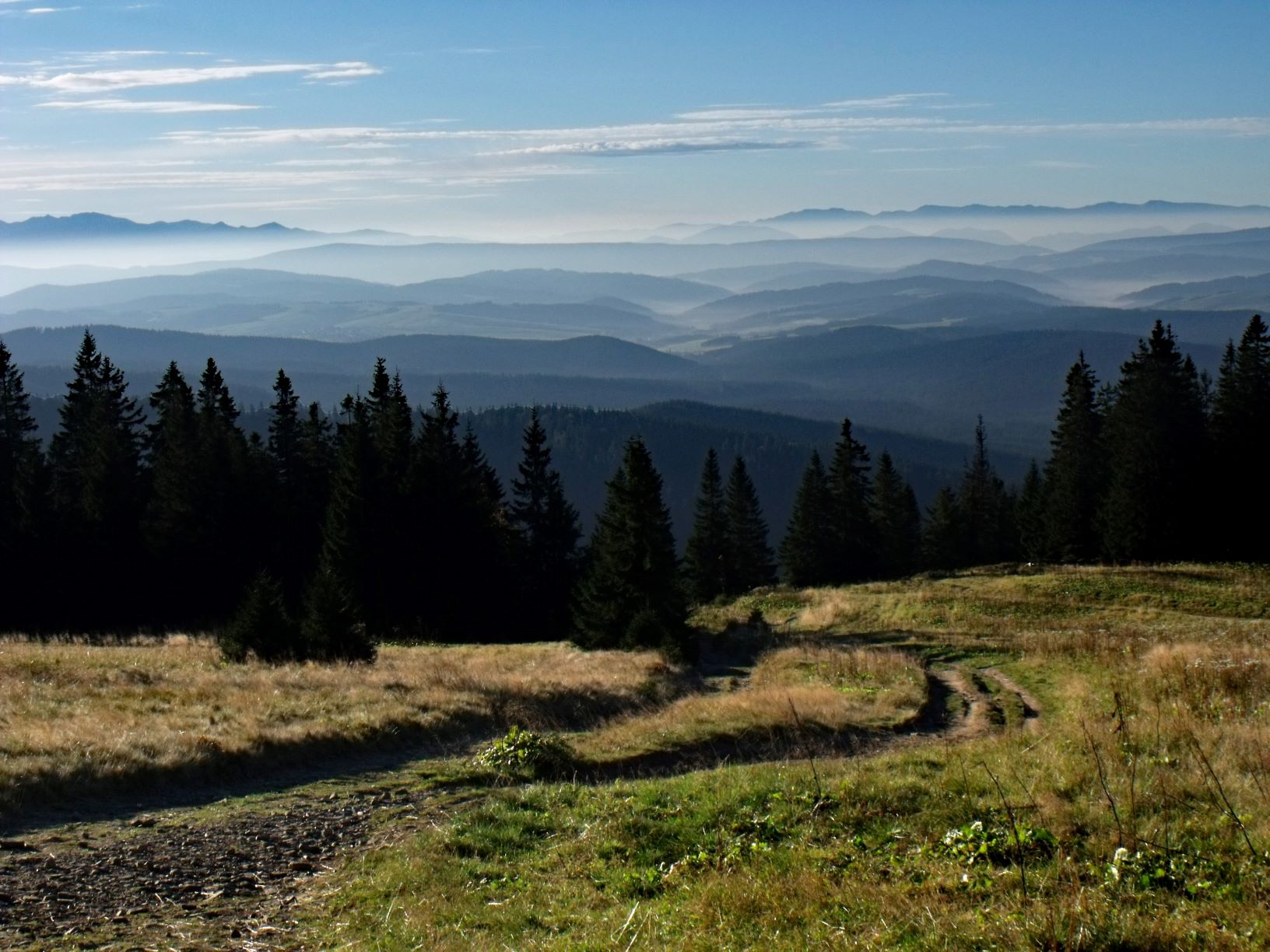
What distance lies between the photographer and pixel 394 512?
151ft

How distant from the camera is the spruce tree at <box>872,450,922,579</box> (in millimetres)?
77250

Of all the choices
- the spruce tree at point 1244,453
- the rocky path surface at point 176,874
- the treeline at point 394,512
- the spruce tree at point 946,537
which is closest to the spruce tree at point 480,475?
the treeline at point 394,512

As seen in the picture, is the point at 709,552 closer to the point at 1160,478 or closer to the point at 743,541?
the point at 743,541

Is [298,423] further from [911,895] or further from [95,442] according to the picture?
[911,895]

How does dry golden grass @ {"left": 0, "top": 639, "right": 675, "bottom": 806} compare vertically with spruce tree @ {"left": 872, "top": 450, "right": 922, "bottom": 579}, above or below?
above

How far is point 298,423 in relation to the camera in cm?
5688

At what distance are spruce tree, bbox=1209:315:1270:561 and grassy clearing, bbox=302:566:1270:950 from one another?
43.8m

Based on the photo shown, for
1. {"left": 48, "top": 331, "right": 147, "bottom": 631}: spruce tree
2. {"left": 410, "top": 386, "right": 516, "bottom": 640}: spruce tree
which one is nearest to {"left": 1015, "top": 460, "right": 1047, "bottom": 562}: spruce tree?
{"left": 410, "top": 386, "right": 516, "bottom": 640}: spruce tree

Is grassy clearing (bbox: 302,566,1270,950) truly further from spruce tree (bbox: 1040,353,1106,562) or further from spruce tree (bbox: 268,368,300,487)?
spruce tree (bbox: 1040,353,1106,562)

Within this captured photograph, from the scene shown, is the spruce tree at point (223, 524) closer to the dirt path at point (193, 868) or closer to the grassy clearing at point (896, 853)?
the dirt path at point (193, 868)

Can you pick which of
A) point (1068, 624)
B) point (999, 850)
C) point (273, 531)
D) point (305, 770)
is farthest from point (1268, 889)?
point (273, 531)

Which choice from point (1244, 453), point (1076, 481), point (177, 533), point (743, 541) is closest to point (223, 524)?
point (177, 533)

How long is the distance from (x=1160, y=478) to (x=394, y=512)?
38236mm

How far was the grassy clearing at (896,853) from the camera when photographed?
637 cm
